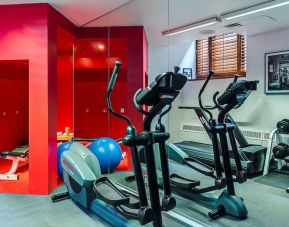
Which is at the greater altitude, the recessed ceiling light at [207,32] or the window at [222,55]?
the recessed ceiling light at [207,32]

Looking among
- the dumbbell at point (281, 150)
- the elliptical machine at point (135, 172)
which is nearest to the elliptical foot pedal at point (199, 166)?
the dumbbell at point (281, 150)

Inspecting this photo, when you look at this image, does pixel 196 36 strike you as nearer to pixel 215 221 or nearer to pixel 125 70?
pixel 125 70

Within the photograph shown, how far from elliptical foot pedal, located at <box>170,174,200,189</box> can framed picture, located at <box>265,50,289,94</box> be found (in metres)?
1.43

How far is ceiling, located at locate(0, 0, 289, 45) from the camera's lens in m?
3.03

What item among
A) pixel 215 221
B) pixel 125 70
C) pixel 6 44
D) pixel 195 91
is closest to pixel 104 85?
pixel 125 70

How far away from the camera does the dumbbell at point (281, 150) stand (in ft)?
9.30

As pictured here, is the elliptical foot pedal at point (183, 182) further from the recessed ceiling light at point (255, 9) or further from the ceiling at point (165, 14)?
the recessed ceiling light at point (255, 9)

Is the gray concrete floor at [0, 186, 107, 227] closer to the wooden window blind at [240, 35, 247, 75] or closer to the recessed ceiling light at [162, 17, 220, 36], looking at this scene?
the wooden window blind at [240, 35, 247, 75]

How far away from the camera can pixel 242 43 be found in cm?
305

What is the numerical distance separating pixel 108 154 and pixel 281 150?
273 cm

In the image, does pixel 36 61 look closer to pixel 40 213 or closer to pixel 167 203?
pixel 40 213

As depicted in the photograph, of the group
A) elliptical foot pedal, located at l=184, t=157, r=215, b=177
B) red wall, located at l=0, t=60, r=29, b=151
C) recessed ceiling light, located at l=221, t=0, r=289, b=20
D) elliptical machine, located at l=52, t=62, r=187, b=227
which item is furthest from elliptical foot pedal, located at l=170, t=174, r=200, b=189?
red wall, located at l=0, t=60, r=29, b=151

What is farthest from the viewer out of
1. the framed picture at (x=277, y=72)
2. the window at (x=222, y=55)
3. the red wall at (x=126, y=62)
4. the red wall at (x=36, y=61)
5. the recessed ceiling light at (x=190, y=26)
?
the red wall at (x=126, y=62)

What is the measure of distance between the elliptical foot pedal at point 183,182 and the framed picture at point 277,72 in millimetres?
1426
